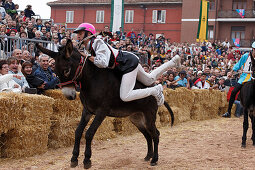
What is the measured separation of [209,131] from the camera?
470 inches

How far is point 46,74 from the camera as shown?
344 inches

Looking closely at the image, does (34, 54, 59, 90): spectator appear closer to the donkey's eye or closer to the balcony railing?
the donkey's eye

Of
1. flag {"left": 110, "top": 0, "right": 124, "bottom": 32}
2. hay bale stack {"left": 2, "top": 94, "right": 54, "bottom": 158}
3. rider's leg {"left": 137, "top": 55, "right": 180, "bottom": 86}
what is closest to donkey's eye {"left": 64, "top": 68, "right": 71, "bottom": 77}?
rider's leg {"left": 137, "top": 55, "right": 180, "bottom": 86}

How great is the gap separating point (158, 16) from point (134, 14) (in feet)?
13.2

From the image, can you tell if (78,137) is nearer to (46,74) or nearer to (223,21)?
(46,74)

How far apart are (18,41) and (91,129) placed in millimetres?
6560

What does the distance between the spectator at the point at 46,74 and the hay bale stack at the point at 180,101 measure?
497 centimetres

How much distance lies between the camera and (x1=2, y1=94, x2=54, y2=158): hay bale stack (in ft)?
22.6

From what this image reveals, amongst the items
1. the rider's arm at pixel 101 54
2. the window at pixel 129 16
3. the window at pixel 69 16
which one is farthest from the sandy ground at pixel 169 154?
the window at pixel 69 16

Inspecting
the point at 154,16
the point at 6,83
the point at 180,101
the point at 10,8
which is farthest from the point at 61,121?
the point at 154,16

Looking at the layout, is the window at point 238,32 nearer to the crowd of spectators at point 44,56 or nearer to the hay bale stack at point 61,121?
the crowd of spectators at point 44,56

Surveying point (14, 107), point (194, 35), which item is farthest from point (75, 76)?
point (194, 35)

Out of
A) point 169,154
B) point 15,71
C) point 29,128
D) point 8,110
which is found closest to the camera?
point 8,110

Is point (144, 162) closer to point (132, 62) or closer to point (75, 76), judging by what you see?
point (132, 62)
